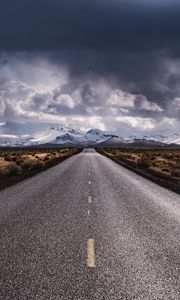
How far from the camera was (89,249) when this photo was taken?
8.01m

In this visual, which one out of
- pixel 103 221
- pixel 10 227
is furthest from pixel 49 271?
pixel 103 221

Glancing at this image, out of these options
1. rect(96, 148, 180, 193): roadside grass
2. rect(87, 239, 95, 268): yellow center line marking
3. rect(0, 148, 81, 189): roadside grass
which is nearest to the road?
rect(87, 239, 95, 268): yellow center line marking

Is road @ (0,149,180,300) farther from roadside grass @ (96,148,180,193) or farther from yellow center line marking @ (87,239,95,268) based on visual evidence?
roadside grass @ (96,148,180,193)

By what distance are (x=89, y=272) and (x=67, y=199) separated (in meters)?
9.28

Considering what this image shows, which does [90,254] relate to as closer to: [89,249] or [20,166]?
[89,249]

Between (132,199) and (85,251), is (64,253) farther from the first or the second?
(132,199)

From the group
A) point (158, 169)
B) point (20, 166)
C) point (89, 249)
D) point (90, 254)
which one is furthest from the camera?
point (158, 169)

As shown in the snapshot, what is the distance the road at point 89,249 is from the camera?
575 centimetres

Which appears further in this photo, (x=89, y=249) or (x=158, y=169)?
(x=158, y=169)

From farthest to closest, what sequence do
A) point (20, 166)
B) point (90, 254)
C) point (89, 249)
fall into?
1. point (20, 166)
2. point (89, 249)
3. point (90, 254)

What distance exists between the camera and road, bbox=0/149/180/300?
5.75 meters

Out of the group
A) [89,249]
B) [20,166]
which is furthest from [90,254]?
[20,166]

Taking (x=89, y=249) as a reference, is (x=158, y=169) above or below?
below

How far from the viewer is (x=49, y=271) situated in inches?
256
